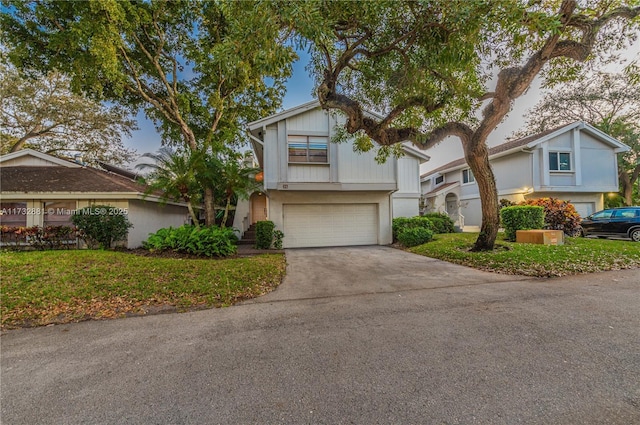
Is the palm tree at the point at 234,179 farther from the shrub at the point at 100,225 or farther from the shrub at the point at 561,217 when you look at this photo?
the shrub at the point at 561,217

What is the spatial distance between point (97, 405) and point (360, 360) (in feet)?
7.31

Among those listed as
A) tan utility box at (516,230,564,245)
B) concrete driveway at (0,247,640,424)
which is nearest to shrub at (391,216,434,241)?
tan utility box at (516,230,564,245)

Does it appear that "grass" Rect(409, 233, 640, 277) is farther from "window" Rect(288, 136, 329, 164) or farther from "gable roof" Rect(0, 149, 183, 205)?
"gable roof" Rect(0, 149, 183, 205)

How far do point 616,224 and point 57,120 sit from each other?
30.3m

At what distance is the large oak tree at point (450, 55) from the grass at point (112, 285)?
188 inches

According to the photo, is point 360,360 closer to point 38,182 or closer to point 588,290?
point 588,290

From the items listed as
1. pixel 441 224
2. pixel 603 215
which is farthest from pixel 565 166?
pixel 441 224

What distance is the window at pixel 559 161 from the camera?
14992 millimetres

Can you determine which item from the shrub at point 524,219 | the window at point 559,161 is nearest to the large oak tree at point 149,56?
the shrub at point 524,219

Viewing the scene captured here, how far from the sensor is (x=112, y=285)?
502cm

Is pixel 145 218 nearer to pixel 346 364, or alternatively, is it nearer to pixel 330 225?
pixel 330 225

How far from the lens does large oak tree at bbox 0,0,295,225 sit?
8211 millimetres

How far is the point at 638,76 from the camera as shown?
633 centimetres

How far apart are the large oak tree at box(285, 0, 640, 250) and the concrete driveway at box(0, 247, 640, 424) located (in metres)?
4.39
